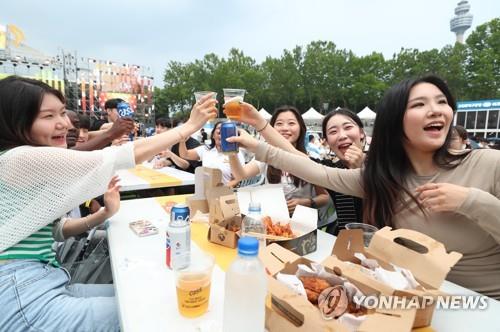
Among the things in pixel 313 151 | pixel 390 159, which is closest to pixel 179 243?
pixel 390 159

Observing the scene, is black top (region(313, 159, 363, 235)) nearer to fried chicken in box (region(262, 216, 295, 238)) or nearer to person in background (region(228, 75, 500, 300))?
person in background (region(228, 75, 500, 300))

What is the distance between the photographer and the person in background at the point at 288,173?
2.53 meters

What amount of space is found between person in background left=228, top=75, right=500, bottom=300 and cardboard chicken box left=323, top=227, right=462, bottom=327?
0.37 meters

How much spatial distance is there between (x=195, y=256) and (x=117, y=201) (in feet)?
3.04

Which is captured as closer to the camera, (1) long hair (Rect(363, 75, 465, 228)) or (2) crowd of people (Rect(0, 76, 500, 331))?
(2) crowd of people (Rect(0, 76, 500, 331))

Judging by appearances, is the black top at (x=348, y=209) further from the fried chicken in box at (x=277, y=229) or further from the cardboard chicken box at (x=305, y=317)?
the cardboard chicken box at (x=305, y=317)

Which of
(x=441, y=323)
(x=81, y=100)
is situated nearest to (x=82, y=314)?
(x=441, y=323)

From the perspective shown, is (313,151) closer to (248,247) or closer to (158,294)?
(158,294)

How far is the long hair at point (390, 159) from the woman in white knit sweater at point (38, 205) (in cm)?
141

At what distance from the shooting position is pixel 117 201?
2.00 metres

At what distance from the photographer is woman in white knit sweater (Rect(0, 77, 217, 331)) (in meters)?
1.12

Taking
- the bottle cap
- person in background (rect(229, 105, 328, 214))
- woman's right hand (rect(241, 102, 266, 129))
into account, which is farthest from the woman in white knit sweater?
person in background (rect(229, 105, 328, 214))

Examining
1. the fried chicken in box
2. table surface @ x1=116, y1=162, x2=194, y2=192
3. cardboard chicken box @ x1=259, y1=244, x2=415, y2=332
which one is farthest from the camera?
table surface @ x1=116, y1=162, x2=194, y2=192

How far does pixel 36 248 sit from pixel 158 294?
64 centimetres
